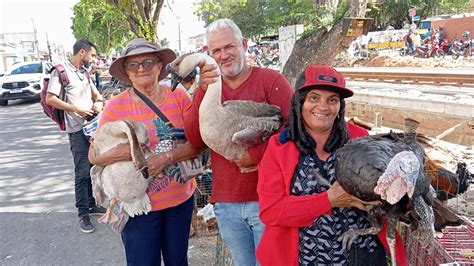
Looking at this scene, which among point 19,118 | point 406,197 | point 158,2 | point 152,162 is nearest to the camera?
point 406,197

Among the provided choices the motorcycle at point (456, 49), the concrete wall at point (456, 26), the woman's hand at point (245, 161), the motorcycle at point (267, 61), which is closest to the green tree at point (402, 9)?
the concrete wall at point (456, 26)

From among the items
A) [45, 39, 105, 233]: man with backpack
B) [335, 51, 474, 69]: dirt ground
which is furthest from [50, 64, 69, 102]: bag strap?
[335, 51, 474, 69]: dirt ground

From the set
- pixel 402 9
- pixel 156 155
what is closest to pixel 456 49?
pixel 402 9

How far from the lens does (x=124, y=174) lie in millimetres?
2484

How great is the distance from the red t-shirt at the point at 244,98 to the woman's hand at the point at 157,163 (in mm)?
250

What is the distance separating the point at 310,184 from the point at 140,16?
881cm

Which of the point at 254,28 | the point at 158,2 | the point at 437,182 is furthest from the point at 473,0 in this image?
the point at 437,182

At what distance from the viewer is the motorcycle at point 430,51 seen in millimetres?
24078

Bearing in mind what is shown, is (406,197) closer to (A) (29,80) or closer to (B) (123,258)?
(B) (123,258)

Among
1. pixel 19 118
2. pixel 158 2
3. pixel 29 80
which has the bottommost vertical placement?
pixel 19 118

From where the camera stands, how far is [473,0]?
134ft

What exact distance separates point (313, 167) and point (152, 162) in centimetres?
106

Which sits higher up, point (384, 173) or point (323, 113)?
point (323, 113)

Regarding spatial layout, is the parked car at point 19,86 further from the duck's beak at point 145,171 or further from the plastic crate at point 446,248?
the plastic crate at point 446,248
